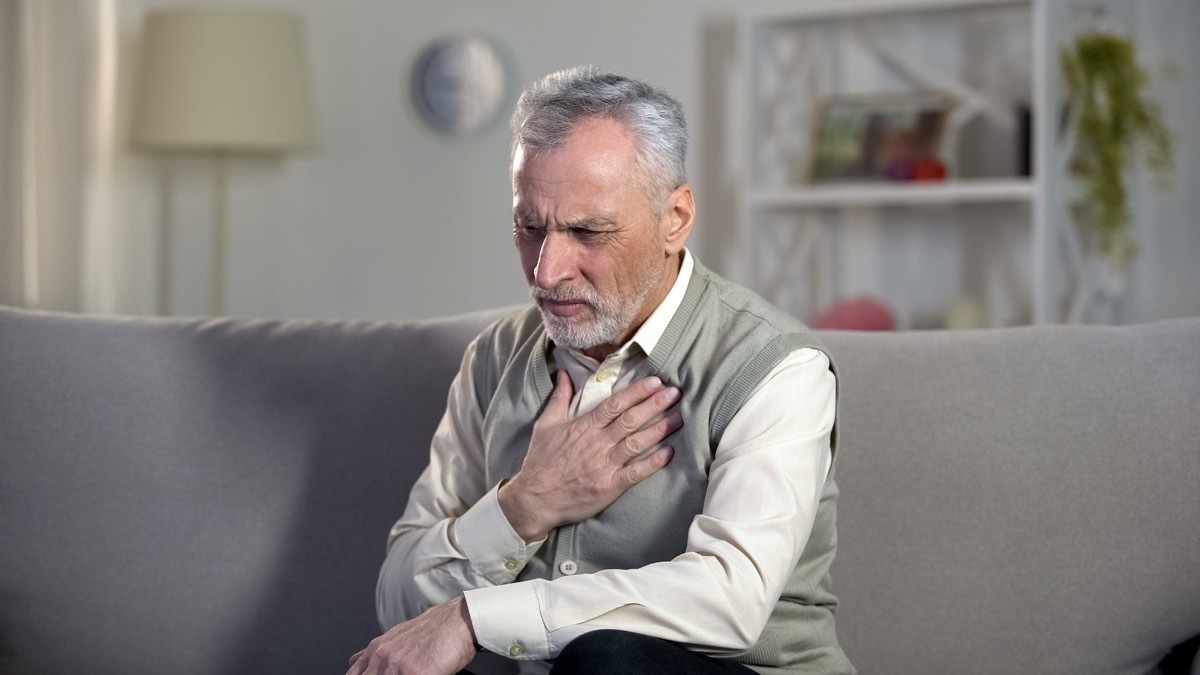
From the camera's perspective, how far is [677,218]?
1578 millimetres

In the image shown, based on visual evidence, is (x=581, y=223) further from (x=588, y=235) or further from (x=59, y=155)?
(x=59, y=155)

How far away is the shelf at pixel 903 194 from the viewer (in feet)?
11.0

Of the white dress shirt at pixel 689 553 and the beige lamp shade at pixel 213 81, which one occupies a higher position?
the beige lamp shade at pixel 213 81

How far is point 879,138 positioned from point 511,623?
2467mm

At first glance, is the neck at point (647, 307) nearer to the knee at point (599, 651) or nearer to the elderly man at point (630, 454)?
the elderly man at point (630, 454)

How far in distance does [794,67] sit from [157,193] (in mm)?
2097

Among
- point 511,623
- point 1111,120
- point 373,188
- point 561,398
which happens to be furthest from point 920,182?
point 511,623

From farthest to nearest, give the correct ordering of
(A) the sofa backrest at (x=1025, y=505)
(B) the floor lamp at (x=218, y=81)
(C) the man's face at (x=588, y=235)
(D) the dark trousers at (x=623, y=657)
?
(B) the floor lamp at (x=218, y=81), (A) the sofa backrest at (x=1025, y=505), (C) the man's face at (x=588, y=235), (D) the dark trousers at (x=623, y=657)

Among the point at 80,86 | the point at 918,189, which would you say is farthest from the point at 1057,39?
the point at 80,86

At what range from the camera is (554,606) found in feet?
4.51

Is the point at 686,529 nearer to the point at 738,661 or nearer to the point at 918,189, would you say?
the point at 738,661

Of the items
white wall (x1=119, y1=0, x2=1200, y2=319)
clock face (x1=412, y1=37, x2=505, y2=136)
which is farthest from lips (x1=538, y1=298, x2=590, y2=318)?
clock face (x1=412, y1=37, x2=505, y2=136)

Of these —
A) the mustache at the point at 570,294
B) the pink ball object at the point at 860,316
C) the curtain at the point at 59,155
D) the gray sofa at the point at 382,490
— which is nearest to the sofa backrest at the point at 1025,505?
the gray sofa at the point at 382,490

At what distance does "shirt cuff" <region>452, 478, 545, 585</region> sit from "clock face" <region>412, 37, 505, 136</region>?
9.00ft
